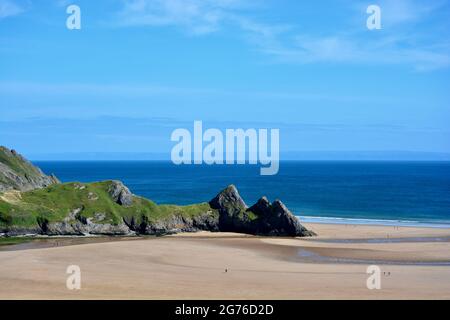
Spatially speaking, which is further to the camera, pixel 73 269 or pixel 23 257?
pixel 23 257

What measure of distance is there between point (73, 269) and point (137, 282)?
694cm

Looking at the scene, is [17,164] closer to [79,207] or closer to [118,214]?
[79,207]

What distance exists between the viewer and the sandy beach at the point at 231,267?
1540 inches

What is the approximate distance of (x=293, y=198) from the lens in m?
132

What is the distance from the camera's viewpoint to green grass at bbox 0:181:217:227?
66.4 meters

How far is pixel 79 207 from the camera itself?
69.7 metres

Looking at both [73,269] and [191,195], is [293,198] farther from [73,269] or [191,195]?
[73,269]

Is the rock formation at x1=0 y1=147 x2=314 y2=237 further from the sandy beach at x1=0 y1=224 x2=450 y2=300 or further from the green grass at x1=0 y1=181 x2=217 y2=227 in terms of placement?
the sandy beach at x1=0 y1=224 x2=450 y2=300

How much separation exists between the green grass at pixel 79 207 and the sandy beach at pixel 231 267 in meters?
4.97

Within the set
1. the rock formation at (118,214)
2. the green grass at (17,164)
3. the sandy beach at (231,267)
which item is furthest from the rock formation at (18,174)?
the sandy beach at (231,267)

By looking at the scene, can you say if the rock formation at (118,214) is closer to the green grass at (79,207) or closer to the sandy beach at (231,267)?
the green grass at (79,207)

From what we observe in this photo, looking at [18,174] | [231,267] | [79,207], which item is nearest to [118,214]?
[79,207]

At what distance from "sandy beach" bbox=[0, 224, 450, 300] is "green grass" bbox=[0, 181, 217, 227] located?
4973 mm
